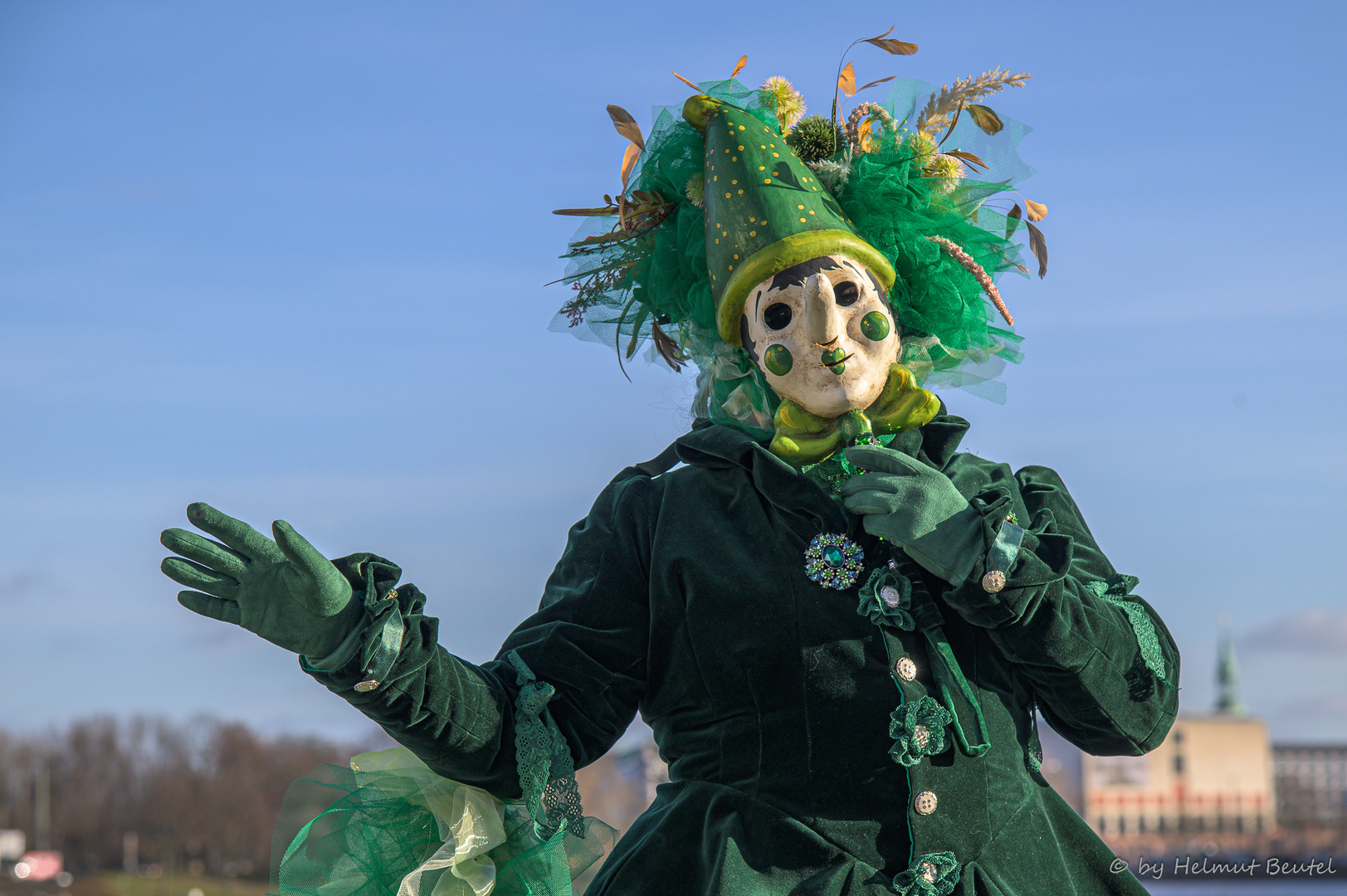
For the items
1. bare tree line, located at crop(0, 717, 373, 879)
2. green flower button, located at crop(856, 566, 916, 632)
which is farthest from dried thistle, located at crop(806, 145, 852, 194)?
bare tree line, located at crop(0, 717, 373, 879)

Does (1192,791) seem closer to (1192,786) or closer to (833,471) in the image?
(1192,786)

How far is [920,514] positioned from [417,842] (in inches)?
44.8

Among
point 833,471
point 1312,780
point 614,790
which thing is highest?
point 833,471

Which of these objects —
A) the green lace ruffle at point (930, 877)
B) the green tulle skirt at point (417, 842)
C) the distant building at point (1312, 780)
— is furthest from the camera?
the distant building at point (1312, 780)

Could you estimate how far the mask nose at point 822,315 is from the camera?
2838 millimetres

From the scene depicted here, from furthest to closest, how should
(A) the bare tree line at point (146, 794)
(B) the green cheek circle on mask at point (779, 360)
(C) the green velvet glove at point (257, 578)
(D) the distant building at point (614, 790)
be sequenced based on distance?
(A) the bare tree line at point (146, 794)
(D) the distant building at point (614, 790)
(B) the green cheek circle on mask at point (779, 360)
(C) the green velvet glove at point (257, 578)

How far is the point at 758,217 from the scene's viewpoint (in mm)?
2932

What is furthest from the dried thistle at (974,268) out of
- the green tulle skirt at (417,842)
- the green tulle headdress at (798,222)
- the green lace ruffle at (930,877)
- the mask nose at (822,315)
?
the green tulle skirt at (417,842)

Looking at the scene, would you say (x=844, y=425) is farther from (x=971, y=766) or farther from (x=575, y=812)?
(x=575, y=812)

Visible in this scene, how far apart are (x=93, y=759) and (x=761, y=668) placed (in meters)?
65.9

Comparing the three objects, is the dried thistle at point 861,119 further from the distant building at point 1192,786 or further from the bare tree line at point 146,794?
the distant building at point 1192,786

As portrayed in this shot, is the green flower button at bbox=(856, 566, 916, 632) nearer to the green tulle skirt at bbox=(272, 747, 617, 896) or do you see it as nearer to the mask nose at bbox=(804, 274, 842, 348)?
the mask nose at bbox=(804, 274, 842, 348)

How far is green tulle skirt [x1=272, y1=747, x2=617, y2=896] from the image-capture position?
2766mm

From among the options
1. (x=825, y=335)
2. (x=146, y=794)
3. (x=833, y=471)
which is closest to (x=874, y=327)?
(x=825, y=335)
